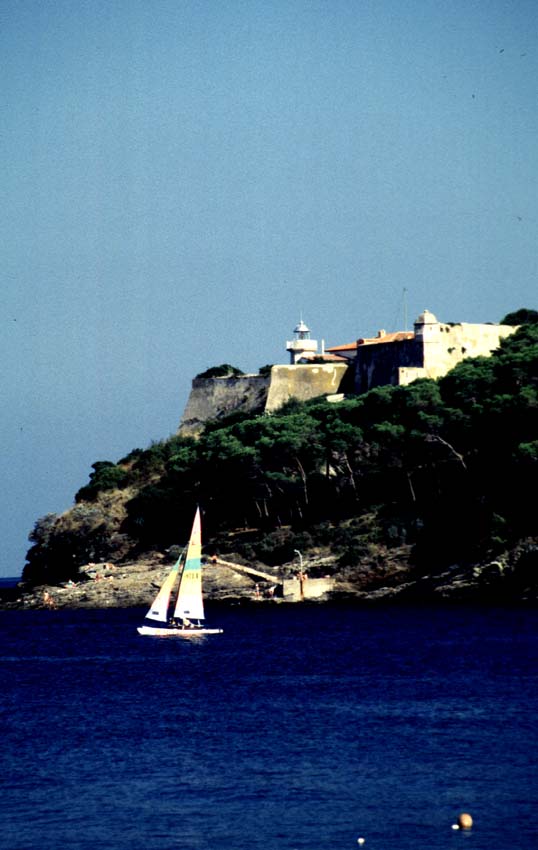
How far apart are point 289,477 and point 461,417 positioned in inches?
436

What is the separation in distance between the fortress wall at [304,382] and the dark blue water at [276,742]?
39773 mm

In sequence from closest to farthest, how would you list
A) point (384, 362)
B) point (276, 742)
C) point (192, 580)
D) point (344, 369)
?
point (276, 742), point (192, 580), point (384, 362), point (344, 369)

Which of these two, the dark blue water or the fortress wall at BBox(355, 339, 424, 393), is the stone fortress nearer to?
the fortress wall at BBox(355, 339, 424, 393)

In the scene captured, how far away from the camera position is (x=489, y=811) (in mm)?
26422

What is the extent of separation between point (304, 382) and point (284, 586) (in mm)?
23681

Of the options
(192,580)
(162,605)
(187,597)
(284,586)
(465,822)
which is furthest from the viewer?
(284,586)

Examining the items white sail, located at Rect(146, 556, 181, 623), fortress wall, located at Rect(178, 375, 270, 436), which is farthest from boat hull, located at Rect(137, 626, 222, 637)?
fortress wall, located at Rect(178, 375, 270, 436)

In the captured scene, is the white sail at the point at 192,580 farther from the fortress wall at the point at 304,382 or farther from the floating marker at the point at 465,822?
the fortress wall at the point at 304,382

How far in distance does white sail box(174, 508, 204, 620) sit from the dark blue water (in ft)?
8.08

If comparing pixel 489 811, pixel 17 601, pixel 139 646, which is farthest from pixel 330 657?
pixel 17 601

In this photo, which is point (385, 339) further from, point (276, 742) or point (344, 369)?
point (276, 742)

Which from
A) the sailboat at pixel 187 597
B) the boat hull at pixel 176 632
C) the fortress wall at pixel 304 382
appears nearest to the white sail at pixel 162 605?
the sailboat at pixel 187 597

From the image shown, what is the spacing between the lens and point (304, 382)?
323 ft

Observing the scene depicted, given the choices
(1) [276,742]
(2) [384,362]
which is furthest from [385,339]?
(1) [276,742]
